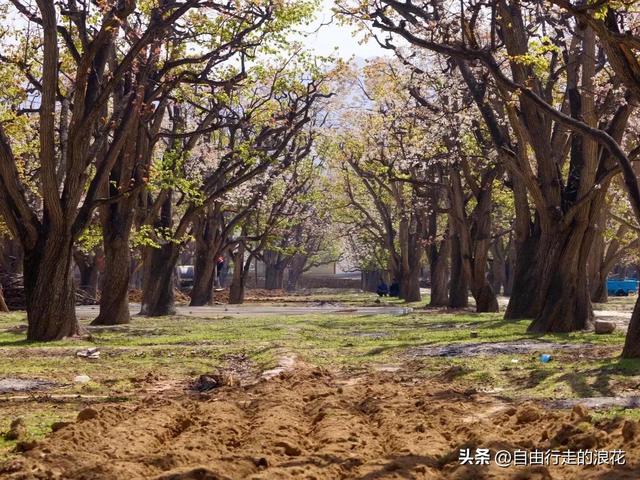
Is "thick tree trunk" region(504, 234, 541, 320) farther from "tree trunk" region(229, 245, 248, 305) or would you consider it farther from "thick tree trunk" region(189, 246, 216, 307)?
"tree trunk" region(229, 245, 248, 305)

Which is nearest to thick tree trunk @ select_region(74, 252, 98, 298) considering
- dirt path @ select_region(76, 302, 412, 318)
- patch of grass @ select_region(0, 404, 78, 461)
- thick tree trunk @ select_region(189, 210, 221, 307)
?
dirt path @ select_region(76, 302, 412, 318)

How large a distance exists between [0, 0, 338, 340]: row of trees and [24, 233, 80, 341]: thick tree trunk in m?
0.02

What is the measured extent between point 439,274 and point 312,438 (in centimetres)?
3505

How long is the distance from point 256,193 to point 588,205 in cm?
2225

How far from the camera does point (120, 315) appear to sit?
2672 cm

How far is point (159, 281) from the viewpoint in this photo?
108 feet

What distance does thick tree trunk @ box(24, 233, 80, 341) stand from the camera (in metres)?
19.1

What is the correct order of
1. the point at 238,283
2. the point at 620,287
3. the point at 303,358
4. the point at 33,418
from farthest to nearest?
the point at 620,287
the point at 238,283
the point at 303,358
the point at 33,418

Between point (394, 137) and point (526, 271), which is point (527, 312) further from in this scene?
point (394, 137)

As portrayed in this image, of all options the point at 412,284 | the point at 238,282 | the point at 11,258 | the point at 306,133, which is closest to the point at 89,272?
the point at 11,258

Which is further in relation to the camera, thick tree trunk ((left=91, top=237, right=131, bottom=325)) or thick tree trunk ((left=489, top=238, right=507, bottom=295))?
thick tree trunk ((left=489, top=238, right=507, bottom=295))

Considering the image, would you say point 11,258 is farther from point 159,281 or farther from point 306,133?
point 159,281

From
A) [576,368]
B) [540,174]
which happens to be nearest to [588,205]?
[540,174]

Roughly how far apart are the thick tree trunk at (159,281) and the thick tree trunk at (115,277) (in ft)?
16.8
